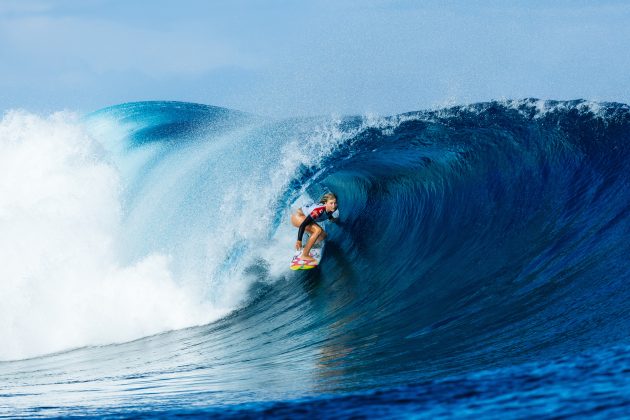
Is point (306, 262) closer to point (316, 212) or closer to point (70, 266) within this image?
point (316, 212)

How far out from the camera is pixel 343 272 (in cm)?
930

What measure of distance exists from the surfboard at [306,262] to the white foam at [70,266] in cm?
138

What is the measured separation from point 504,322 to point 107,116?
60.1 ft

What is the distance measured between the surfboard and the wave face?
0.16 meters

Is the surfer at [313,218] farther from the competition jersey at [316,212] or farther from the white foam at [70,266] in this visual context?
the white foam at [70,266]

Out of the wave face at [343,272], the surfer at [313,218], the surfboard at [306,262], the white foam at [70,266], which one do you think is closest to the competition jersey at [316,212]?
the surfer at [313,218]

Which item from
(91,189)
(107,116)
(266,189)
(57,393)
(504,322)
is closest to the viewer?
(57,393)

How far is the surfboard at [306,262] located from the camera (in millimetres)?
9766

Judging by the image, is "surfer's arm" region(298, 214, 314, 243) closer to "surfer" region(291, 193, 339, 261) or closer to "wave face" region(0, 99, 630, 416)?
"surfer" region(291, 193, 339, 261)

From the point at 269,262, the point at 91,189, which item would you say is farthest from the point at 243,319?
the point at 91,189

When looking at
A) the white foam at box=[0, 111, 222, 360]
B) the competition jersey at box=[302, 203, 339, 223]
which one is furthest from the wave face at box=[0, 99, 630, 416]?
the competition jersey at box=[302, 203, 339, 223]

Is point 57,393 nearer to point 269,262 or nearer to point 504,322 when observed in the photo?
point 504,322

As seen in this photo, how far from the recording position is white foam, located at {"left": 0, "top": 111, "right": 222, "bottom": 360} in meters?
8.79

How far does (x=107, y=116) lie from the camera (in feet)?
72.1
